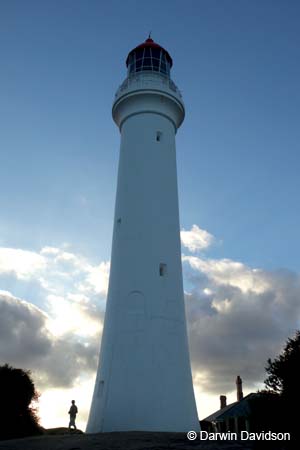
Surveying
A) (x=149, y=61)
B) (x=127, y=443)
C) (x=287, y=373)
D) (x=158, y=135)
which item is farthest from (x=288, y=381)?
(x=149, y=61)

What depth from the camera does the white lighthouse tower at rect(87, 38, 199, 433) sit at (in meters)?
20.0

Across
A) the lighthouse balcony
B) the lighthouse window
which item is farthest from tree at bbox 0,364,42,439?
the lighthouse balcony

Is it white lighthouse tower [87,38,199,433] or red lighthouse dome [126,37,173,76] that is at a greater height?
red lighthouse dome [126,37,173,76]

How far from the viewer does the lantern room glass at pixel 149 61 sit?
27.2m

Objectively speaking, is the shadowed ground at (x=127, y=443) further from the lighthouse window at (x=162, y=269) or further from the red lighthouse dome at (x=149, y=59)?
the red lighthouse dome at (x=149, y=59)

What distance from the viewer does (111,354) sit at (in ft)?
69.8

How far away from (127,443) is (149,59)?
2070 centimetres

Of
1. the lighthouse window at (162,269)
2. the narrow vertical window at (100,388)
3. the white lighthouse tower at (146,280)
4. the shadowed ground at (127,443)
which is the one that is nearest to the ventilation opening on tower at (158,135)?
the white lighthouse tower at (146,280)

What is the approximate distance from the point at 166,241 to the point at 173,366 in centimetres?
591

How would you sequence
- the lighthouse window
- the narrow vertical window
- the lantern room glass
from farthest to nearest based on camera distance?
the lantern room glass < the lighthouse window < the narrow vertical window

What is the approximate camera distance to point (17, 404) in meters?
25.0

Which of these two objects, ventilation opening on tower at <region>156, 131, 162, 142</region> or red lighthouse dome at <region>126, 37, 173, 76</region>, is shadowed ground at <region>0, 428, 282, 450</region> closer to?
ventilation opening on tower at <region>156, 131, 162, 142</region>

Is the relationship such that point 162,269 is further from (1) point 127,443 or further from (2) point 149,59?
(2) point 149,59

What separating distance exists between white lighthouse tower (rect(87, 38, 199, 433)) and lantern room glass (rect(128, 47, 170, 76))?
0.21 ft
